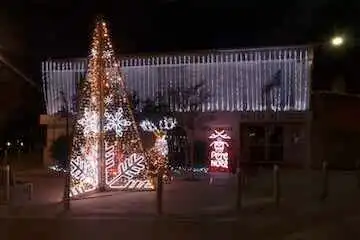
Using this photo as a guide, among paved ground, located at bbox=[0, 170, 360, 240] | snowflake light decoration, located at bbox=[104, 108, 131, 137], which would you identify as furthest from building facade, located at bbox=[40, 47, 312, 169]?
snowflake light decoration, located at bbox=[104, 108, 131, 137]

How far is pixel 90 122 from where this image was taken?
67.9 feet

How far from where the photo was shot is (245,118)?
113 ft

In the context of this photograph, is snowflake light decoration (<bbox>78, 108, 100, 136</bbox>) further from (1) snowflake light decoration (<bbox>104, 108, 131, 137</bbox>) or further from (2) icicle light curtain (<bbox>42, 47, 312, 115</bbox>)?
(2) icicle light curtain (<bbox>42, 47, 312, 115</bbox>)

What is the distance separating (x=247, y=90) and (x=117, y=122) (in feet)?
46.3

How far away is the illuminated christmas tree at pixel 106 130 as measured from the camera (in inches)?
810

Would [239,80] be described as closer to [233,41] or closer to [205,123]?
[205,123]

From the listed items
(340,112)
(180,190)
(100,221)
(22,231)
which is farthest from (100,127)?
(340,112)

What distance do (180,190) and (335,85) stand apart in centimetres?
1974

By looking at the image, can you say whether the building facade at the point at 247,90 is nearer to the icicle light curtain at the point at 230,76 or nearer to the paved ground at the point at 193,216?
the icicle light curtain at the point at 230,76

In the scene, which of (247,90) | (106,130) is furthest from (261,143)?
(106,130)

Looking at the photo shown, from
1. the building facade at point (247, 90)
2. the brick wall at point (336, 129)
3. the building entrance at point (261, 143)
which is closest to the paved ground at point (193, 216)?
the building facade at point (247, 90)

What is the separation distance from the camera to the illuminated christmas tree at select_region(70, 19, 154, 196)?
20.6 metres

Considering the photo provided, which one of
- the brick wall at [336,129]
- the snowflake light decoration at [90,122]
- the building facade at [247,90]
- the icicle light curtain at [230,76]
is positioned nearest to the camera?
the snowflake light decoration at [90,122]

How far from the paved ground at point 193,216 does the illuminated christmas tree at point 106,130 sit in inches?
36.0
